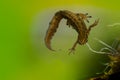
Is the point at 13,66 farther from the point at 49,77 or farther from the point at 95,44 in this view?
the point at 95,44

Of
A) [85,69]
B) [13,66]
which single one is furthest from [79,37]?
[13,66]

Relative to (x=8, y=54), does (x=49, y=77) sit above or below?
below

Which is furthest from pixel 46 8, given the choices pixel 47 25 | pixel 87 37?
pixel 87 37

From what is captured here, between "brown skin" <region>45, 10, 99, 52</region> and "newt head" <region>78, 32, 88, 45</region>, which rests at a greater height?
"brown skin" <region>45, 10, 99, 52</region>

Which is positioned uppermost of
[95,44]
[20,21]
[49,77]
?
[20,21]

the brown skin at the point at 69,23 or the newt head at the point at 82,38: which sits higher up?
the brown skin at the point at 69,23

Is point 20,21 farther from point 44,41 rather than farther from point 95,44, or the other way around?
point 95,44
